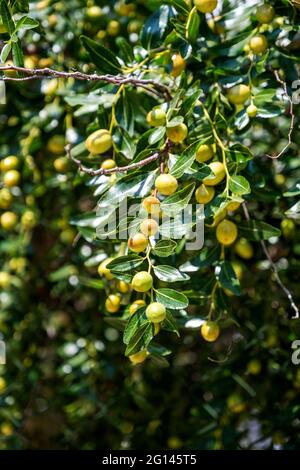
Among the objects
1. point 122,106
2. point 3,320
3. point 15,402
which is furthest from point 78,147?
point 15,402

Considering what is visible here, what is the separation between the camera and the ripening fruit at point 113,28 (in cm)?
137

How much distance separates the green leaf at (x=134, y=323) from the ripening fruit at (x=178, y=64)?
0.42 meters

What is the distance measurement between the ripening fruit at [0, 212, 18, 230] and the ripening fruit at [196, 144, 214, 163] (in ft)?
2.05

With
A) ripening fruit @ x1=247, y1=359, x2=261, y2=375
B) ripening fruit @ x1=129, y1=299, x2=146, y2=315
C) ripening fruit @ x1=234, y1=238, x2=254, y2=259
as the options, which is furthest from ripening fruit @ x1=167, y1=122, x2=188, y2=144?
ripening fruit @ x1=247, y1=359, x2=261, y2=375

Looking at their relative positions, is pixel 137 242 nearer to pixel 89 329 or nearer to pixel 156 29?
pixel 156 29

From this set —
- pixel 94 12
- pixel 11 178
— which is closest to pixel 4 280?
pixel 11 178

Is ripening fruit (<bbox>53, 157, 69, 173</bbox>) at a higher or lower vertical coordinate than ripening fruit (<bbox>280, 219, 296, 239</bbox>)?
higher

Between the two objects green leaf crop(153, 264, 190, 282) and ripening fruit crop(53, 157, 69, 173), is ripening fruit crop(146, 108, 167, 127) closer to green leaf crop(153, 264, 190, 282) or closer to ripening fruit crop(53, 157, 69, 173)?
green leaf crop(153, 264, 190, 282)

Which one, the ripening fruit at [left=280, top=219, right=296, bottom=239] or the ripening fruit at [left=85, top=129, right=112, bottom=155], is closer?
the ripening fruit at [left=85, top=129, right=112, bottom=155]

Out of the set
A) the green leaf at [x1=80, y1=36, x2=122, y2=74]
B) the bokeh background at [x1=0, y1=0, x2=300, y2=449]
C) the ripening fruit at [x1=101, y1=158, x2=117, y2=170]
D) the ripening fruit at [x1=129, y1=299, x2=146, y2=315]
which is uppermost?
the green leaf at [x1=80, y1=36, x2=122, y2=74]

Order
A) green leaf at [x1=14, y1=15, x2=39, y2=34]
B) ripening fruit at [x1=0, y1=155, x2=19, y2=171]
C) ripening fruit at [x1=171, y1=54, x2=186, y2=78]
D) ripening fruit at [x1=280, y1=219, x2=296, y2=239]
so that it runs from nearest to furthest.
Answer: green leaf at [x1=14, y1=15, x2=39, y2=34], ripening fruit at [x1=171, y1=54, x2=186, y2=78], ripening fruit at [x1=280, y1=219, x2=296, y2=239], ripening fruit at [x1=0, y1=155, x2=19, y2=171]

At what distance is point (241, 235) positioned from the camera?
1.05 metres

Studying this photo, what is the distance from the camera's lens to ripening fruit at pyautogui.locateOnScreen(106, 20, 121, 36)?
4.48ft
